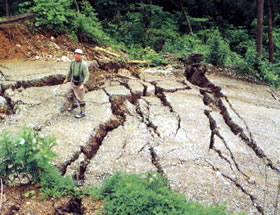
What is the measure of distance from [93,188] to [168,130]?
222cm

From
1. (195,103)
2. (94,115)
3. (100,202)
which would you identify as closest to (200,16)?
(195,103)

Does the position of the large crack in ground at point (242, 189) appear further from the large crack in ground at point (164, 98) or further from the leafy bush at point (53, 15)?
the leafy bush at point (53, 15)

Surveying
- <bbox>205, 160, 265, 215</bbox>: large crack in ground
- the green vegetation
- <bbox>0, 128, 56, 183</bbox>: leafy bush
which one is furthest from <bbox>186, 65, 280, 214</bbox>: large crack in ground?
<bbox>0, 128, 56, 183</bbox>: leafy bush

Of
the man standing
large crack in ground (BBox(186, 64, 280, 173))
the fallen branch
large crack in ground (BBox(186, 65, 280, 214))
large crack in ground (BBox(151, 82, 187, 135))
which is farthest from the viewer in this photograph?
the fallen branch

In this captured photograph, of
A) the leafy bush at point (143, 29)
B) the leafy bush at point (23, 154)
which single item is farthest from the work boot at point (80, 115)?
the leafy bush at point (143, 29)

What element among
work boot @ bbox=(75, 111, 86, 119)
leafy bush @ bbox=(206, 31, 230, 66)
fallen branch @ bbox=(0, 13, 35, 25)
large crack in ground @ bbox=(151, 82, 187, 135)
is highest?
fallen branch @ bbox=(0, 13, 35, 25)

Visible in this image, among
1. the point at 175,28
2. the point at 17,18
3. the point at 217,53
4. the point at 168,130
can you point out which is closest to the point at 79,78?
the point at 168,130

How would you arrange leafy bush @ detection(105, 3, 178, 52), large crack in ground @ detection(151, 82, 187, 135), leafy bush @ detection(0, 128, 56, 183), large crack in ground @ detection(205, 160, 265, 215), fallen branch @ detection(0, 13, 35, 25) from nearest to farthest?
leafy bush @ detection(0, 128, 56, 183)
large crack in ground @ detection(205, 160, 265, 215)
large crack in ground @ detection(151, 82, 187, 135)
fallen branch @ detection(0, 13, 35, 25)
leafy bush @ detection(105, 3, 178, 52)

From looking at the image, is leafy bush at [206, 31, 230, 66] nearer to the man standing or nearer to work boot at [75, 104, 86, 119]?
the man standing

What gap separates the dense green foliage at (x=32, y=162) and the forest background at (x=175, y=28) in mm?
6400

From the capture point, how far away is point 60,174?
498 centimetres

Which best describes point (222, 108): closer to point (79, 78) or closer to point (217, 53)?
point (217, 53)

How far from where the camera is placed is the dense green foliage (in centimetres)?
432

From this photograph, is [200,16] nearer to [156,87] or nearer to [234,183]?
[156,87]
